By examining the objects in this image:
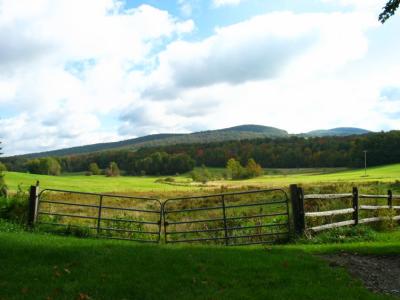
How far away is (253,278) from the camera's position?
8.48 m

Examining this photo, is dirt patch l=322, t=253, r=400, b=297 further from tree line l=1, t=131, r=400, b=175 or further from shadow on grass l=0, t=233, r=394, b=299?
tree line l=1, t=131, r=400, b=175

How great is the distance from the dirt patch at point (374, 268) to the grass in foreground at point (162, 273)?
0.40 meters

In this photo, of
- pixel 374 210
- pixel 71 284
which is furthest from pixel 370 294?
pixel 374 210

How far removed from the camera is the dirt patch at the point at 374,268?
8609 millimetres

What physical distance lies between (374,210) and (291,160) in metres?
129

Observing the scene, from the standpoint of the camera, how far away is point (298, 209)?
45.9 ft

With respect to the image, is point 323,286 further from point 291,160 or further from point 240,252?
point 291,160

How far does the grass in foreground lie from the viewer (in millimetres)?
7535

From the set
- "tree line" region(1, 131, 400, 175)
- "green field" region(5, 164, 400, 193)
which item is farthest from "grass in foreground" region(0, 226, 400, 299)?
"tree line" region(1, 131, 400, 175)

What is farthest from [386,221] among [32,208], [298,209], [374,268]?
[32,208]

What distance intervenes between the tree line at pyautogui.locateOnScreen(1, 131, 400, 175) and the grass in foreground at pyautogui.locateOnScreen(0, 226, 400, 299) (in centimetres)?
11192

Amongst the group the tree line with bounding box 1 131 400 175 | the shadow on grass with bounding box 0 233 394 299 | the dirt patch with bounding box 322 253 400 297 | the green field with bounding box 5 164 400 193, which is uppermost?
the tree line with bounding box 1 131 400 175

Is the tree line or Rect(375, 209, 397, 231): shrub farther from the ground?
the tree line

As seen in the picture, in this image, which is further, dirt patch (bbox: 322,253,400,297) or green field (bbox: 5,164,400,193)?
green field (bbox: 5,164,400,193)
